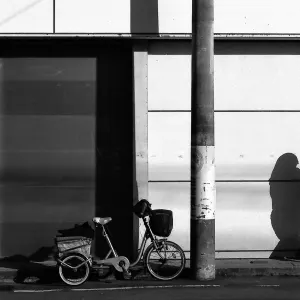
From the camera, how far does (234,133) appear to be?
42.4 feet

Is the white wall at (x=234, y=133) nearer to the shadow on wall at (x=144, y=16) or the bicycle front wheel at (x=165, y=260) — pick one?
the shadow on wall at (x=144, y=16)

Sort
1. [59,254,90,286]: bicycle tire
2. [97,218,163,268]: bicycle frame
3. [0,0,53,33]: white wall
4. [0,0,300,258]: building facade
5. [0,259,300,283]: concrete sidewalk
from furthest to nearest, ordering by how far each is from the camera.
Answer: [0,0,300,258]: building facade, [0,0,53,33]: white wall, [0,259,300,283]: concrete sidewalk, [97,218,163,268]: bicycle frame, [59,254,90,286]: bicycle tire

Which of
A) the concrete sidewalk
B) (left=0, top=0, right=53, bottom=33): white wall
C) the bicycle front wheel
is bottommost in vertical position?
the concrete sidewalk

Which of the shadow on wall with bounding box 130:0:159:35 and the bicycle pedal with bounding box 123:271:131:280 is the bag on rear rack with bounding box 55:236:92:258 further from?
the shadow on wall with bounding box 130:0:159:35

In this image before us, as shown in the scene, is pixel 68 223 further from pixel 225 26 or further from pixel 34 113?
pixel 225 26

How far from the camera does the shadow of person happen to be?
1291 centimetres

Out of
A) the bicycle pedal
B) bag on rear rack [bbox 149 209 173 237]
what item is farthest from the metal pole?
the bicycle pedal

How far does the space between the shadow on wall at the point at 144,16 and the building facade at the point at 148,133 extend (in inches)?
10.4

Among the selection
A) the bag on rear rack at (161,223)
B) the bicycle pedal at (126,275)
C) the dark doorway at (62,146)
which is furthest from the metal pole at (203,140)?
the dark doorway at (62,146)

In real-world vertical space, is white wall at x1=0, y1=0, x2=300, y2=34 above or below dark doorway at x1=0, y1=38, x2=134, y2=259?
above

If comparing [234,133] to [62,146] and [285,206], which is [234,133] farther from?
[62,146]

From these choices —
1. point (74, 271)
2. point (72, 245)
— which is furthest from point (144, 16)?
point (74, 271)

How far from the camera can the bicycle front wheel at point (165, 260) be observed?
11234mm

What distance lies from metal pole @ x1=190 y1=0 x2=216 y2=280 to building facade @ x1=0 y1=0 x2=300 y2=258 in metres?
1.75
